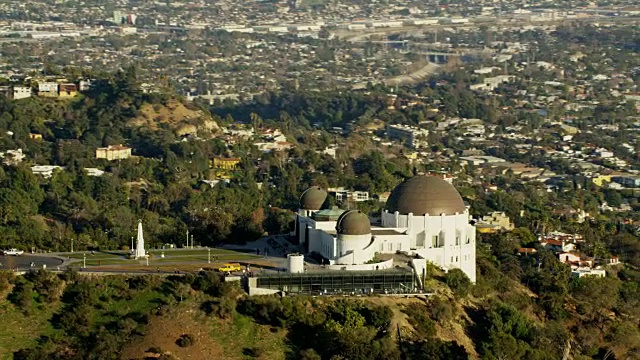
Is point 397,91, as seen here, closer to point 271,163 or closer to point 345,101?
point 345,101

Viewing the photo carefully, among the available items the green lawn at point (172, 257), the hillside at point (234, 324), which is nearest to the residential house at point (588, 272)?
the hillside at point (234, 324)

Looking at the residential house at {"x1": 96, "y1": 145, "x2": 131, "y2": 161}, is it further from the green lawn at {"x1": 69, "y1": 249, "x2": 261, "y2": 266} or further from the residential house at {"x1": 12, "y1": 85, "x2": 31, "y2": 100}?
the green lawn at {"x1": 69, "y1": 249, "x2": 261, "y2": 266}

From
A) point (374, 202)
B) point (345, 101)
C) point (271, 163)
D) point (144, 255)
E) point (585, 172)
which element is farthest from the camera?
point (345, 101)

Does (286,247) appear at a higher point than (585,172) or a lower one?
higher

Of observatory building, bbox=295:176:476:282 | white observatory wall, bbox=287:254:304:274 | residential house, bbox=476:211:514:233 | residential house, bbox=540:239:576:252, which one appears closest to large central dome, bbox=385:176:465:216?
observatory building, bbox=295:176:476:282

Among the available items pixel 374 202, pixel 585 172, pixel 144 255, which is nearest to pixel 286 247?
pixel 144 255

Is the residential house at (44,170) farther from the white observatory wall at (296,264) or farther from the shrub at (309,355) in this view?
the shrub at (309,355)

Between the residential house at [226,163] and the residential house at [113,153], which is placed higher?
the residential house at [113,153]

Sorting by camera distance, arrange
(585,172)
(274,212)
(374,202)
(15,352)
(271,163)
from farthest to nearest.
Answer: (585,172) → (271,163) → (374,202) → (274,212) → (15,352)
